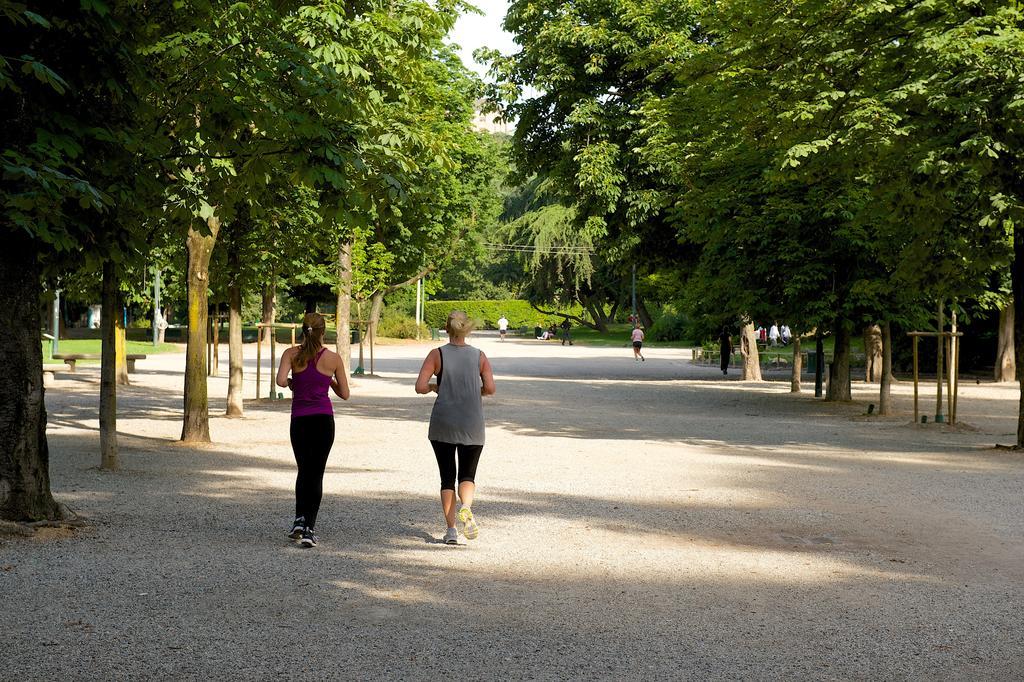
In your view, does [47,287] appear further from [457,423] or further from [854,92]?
[854,92]

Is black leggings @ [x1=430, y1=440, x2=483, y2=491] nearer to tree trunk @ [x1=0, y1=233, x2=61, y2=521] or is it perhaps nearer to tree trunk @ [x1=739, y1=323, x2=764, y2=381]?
tree trunk @ [x1=0, y1=233, x2=61, y2=521]

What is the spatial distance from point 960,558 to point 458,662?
4657 millimetres

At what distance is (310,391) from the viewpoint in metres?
8.70

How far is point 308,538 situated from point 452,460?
1.17m

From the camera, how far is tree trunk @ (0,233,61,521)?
889 centimetres

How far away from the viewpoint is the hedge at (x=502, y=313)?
92.6 m

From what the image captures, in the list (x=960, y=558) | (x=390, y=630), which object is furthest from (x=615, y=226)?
(x=390, y=630)

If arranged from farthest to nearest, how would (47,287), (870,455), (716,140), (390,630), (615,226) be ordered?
(615,226), (716,140), (870,455), (47,287), (390,630)

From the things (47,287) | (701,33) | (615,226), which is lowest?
(47,287)

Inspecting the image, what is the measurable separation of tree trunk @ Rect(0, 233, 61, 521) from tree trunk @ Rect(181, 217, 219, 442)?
20.6ft

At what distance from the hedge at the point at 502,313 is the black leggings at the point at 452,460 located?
83345mm

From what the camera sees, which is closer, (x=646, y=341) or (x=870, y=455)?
(x=870, y=455)

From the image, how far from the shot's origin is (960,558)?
867cm

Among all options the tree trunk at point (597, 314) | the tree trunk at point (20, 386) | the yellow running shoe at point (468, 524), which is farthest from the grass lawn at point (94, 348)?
the yellow running shoe at point (468, 524)
